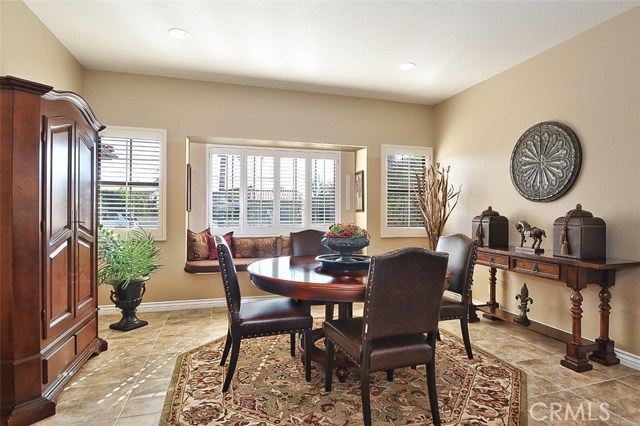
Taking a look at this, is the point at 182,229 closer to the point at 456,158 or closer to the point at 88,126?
the point at 88,126

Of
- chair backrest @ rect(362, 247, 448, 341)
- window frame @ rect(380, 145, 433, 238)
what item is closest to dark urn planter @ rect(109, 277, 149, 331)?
chair backrest @ rect(362, 247, 448, 341)

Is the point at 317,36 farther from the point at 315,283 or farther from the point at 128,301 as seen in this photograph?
the point at 128,301

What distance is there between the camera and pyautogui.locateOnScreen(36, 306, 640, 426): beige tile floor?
2059 millimetres

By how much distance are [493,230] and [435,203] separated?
41.7 inches

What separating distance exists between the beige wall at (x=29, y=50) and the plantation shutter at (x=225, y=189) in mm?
1846

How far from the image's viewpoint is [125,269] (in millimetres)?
3461

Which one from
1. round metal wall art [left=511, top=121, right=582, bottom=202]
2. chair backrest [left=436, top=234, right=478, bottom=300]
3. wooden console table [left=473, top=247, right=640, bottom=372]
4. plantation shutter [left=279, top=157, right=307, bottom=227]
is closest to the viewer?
wooden console table [left=473, top=247, right=640, bottom=372]

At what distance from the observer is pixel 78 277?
2594mm

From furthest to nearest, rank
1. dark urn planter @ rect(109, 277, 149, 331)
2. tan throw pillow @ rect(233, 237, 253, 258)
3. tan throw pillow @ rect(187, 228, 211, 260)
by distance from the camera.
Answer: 1. tan throw pillow @ rect(233, 237, 253, 258)
2. tan throw pillow @ rect(187, 228, 211, 260)
3. dark urn planter @ rect(109, 277, 149, 331)

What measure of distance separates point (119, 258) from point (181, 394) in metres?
1.74

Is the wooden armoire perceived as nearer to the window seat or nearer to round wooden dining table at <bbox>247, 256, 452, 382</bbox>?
round wooden dining table at <bbox>247, 256, 452, 382</bbox>

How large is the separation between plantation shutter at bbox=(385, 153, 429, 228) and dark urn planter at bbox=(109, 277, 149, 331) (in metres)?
3.35

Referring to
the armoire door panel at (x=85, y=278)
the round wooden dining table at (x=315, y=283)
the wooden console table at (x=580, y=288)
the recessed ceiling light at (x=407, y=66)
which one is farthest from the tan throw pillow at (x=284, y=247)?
the wooden console table at (x=580, y=288)

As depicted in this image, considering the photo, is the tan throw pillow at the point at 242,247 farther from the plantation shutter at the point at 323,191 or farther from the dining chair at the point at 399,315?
the dining chair at the point at 399,315
